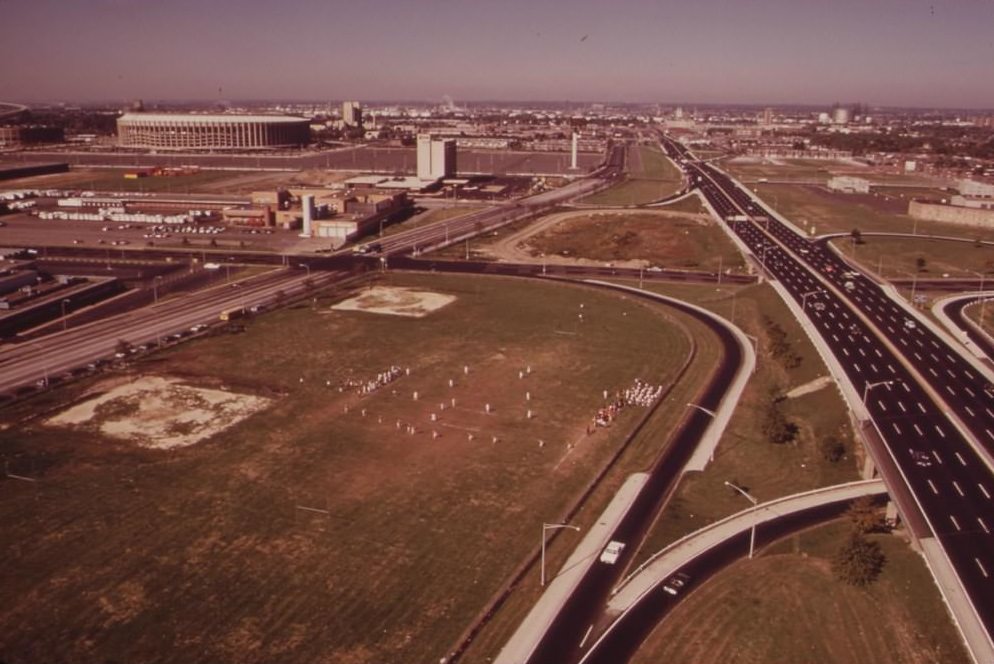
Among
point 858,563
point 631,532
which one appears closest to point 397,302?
point 631,532

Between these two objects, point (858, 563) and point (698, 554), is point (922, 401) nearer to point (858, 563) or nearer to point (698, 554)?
point (858, 563)

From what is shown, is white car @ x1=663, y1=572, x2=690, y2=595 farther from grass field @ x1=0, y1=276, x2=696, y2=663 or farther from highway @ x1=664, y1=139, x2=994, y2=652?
highway @ x1=664, y1=139, x2=994, y2=652

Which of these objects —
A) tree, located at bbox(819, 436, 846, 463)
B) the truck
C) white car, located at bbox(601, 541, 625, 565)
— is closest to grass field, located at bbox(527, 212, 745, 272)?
the truck

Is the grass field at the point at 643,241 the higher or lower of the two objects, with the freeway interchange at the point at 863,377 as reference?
higher

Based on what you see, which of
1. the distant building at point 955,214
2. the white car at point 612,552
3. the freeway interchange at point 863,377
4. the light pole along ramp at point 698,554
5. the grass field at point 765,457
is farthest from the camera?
the distant building at point 955,214

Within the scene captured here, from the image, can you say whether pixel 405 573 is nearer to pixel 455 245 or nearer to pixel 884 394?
pixel 884 394

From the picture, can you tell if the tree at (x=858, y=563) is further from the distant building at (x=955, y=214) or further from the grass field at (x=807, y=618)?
the distant building at (x=955, y=214)

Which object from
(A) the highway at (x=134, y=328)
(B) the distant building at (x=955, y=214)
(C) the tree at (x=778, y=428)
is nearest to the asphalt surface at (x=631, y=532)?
(C) the tree at (x=778, y=428)
